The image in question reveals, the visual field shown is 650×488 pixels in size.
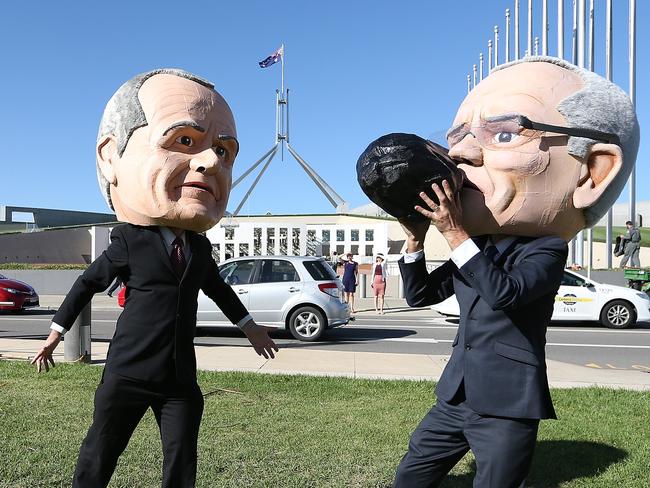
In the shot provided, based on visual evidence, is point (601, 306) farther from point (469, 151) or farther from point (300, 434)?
point (469, 151)

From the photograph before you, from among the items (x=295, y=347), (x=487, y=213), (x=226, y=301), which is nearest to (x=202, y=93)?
(x=226, y=301)

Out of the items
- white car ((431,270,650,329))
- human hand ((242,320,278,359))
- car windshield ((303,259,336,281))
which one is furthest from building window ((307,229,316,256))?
human hand ((242,320,278,359))

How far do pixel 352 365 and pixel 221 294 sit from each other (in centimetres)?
449

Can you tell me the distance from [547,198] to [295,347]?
7.39m

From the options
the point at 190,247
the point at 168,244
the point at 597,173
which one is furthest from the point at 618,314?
the point at 168,244

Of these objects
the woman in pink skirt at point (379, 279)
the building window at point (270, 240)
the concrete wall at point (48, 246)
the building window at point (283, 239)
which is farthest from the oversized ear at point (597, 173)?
the concrete wall at point (48, 246)

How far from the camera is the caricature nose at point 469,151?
259cm

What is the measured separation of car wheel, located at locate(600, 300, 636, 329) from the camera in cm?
1278

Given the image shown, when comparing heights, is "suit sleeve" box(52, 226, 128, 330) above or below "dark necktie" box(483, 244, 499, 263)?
below

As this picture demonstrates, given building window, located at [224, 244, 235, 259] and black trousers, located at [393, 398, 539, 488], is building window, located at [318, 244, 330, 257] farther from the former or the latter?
black trousers, located at [393, 398, 539, 488]

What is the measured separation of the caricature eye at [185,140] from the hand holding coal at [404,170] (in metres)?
0.95

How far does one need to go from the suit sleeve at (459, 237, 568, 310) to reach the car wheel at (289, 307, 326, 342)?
8.13m

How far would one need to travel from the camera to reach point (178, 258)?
10.0 ft

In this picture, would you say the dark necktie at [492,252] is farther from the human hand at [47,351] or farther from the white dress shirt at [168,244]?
the human hand at [47,351]
